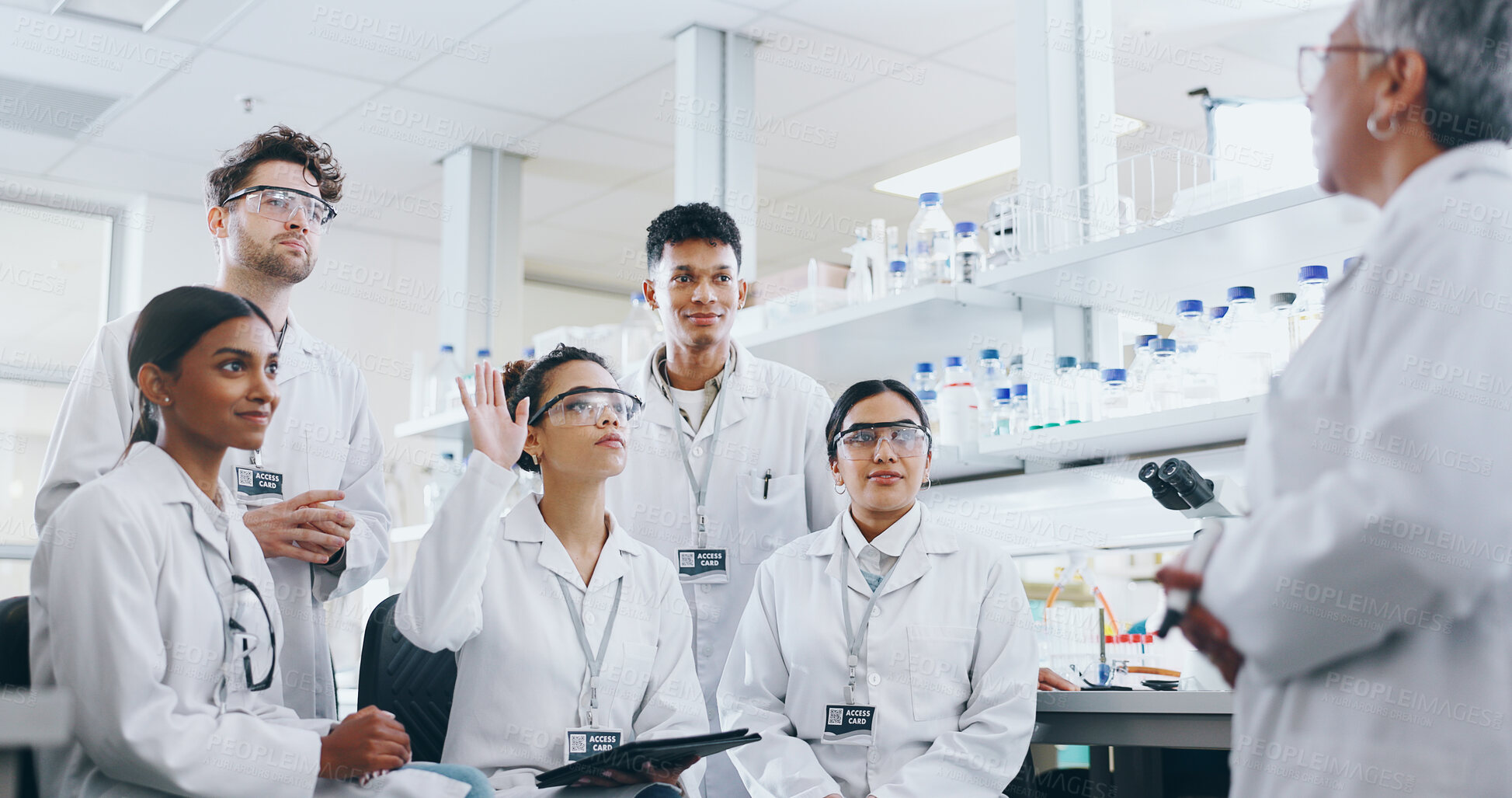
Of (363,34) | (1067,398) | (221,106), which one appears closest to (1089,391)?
(1067,398)

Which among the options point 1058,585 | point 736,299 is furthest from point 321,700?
point 1058,585

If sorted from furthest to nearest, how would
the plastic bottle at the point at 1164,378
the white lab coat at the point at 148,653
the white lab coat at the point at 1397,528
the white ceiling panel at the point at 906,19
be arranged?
the white ceiling panel at the point at 906,19 → the plastic bottle at the point at 1164,378 → the white lab coat at the point at 148,653 → the white lab coat at the point at 1397,528

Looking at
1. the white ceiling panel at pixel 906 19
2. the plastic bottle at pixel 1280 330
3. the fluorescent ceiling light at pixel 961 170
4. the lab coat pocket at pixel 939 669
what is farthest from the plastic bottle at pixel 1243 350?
the fluorescent ceiling light at pixel 961 170

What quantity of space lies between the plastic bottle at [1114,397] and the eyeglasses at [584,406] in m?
1.10

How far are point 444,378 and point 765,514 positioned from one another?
2.40 metres

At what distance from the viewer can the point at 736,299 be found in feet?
8.08

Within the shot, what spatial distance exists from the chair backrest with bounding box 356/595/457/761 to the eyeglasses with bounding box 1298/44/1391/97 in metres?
1.57

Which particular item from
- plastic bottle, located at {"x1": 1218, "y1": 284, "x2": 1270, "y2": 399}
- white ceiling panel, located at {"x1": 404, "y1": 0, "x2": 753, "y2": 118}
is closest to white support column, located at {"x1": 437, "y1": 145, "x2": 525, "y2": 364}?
white ceiling panel, located at {"x1": 404, "y1": 0, "x2": 753, "y2": 118}

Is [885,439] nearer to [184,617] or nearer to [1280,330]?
[1280,330]

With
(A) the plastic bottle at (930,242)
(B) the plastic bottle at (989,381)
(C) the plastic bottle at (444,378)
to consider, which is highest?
(A) the plastic bottle at (930,242)

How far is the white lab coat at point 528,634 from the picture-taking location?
182cm

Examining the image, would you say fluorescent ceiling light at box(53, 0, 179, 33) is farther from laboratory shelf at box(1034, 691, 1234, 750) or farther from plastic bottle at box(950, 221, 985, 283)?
laboratory shelf at box(1034, 691, 1234, 750)

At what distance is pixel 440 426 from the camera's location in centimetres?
439

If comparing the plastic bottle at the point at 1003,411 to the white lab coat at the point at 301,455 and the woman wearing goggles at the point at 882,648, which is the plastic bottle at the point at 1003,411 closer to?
the woman wearing goggles at the point at 882,648
